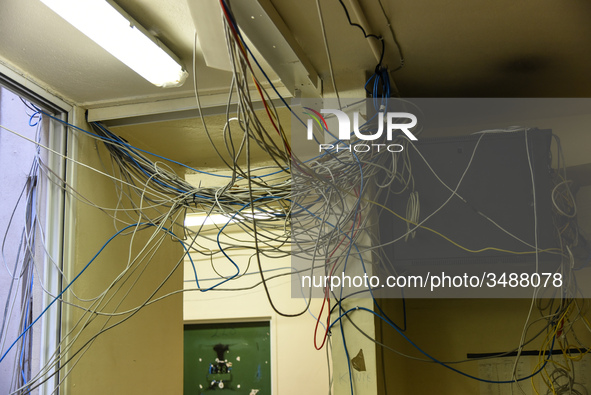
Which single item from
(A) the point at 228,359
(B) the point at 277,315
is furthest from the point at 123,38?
(A) the point at 228,359

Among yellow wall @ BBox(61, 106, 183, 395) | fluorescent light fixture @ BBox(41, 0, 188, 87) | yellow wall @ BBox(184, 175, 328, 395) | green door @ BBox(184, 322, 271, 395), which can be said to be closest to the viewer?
fluorescent light fixture @ BBox(41, 0, 188, 87)

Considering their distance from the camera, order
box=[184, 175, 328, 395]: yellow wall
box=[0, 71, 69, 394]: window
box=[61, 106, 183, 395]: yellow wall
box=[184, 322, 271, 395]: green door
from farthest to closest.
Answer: box=[184, 322, 271, 395]: green door → box=[184, 175, 328, 395]: yellow wall → box=[61, 106, 183, 395]: yellow wall → box=[0, 71, 69, 394]: window

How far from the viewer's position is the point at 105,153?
2.15 m

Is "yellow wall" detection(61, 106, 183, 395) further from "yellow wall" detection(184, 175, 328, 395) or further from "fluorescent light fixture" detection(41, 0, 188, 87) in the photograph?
"yellow wall" detection(184, 175, 328, 395)

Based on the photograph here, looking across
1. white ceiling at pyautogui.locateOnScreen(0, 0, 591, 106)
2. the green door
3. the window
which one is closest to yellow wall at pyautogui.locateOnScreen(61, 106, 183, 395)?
the window

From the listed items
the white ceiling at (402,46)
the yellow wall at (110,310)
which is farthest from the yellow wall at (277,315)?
the white ceiling at (402,46)

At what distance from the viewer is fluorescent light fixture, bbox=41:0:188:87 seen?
4.73 ft

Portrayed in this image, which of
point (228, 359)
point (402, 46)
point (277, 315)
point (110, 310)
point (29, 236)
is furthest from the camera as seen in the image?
point (228, 359)

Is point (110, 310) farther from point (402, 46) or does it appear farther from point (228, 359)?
point (228, 359)

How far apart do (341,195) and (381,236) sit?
30 centimetres

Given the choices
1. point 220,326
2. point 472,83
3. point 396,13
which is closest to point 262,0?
point 396,13

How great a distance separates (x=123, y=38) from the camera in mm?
1580

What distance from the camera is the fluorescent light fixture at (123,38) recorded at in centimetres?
144

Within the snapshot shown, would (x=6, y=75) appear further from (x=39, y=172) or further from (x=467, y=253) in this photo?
(x=467, y=253)
